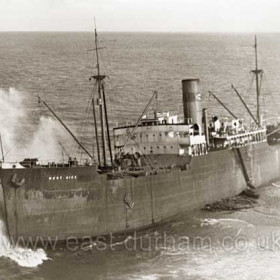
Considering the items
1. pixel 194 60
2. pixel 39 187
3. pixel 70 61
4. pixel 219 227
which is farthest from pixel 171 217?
pixel 194 60

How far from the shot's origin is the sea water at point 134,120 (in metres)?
20.2

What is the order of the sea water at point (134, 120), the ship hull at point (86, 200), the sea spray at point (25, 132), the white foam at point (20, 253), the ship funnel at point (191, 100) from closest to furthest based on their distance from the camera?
the sea water at point (134, 120), the white foam at point (20, 253), the ship hull at point (86, 200), the ship funnel at point (191, 100), the sea spray at point (25, 132)

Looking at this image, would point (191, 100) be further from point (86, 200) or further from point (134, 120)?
point (134, 120)

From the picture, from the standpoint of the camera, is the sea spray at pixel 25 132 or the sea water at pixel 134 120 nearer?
the sea water at pixel 134 120

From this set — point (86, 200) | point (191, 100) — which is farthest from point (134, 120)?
point (86, 200)

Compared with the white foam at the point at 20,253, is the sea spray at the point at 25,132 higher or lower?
higher

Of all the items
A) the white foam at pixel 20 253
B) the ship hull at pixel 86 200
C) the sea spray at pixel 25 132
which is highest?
the sea spray at pixel 25 132

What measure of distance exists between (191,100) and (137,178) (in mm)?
8731

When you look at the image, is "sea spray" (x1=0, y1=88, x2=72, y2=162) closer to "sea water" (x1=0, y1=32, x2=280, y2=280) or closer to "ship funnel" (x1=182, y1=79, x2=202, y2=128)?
"sea water" (x1=0, y1=32, x2=280, y2=280)

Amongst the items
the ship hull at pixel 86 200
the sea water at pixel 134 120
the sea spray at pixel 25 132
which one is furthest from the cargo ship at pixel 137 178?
the sea spray at pixel 25 132

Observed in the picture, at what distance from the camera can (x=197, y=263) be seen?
808 inches

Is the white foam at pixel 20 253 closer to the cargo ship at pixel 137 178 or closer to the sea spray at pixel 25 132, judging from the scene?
the cargo ship at pixel 137 178

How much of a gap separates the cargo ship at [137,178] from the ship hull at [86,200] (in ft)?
0.14

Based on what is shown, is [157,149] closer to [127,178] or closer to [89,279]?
[127,178]
